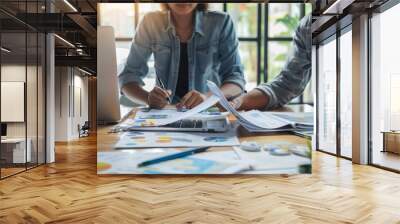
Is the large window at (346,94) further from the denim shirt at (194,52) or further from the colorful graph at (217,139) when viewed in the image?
the colorful graph at (217,139)

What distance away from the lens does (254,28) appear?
6.27 m

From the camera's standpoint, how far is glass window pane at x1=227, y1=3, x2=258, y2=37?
20.6 ft

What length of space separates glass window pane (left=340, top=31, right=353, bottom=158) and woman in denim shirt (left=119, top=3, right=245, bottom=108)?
141 inches

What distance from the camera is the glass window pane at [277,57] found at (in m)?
6.30

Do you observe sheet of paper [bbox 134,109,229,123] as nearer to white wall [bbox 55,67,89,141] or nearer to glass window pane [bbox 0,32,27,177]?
glass window pane [bbox 0,32,27,177]

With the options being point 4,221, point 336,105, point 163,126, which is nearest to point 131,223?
point 4,221

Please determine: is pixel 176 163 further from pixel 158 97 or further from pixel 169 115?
pixel 158 97

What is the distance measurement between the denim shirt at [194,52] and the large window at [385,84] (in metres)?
2.85

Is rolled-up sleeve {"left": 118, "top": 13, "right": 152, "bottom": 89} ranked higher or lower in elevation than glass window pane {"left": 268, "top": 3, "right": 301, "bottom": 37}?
lower

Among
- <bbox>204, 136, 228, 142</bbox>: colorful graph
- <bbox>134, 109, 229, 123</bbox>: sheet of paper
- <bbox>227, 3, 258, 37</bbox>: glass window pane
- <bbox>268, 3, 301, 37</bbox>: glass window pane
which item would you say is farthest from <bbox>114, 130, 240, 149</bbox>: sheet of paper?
<bbox>268, 3, 301, 37</bbox>: glass window pane

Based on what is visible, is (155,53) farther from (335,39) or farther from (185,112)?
(335,39)

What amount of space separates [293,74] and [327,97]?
441 cm

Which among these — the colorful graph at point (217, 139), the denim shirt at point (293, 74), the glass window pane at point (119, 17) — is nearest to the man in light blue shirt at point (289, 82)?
the denim shirt at point (293, 74)

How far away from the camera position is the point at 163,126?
6168 mm
